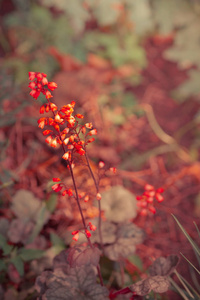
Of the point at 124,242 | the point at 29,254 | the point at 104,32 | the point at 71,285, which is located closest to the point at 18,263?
the point at 29,254

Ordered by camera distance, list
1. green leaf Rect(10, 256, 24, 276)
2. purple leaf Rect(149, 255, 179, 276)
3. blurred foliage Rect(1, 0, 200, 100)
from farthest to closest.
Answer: blurred foliage Rect(1, 0, 200, 100), green leaf Rect(10, 256, 24, 276), purple leaf Rect(149, 255, 179, 276)

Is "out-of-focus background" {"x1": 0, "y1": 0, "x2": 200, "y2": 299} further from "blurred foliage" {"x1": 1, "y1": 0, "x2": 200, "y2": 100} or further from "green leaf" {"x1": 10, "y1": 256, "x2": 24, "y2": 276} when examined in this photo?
"green leaf" {"x1": 10, "y1": 256, "x2": 24, "y2": 276}

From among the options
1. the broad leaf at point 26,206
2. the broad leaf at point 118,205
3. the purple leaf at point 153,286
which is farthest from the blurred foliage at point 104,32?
the purple leaf at point 153,286

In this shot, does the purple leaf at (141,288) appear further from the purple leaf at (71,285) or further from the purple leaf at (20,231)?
the purple leaf at (20,231)

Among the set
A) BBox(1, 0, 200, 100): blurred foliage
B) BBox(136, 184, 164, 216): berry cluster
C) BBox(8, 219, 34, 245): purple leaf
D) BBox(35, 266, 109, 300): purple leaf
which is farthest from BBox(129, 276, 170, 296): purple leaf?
BBox(1, 0, 200, 100): blurred foliage

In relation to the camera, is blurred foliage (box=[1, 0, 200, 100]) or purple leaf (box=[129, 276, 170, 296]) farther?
blurred foliage (box=[1, 0, 200, 100])

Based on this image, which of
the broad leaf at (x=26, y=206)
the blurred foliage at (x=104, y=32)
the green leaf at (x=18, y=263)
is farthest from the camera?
the blurred foliage at (x=104, y=32)

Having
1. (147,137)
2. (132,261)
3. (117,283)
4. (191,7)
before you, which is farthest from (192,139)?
(117,283)

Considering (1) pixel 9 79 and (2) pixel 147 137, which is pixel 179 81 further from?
(1) pixel 9 79
